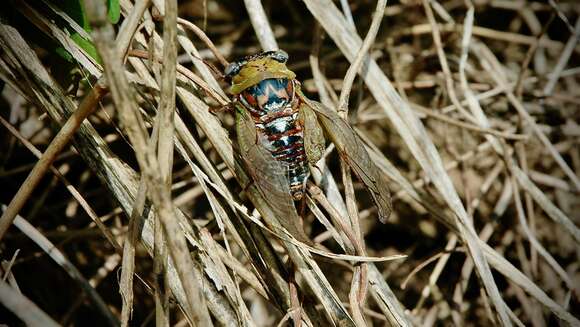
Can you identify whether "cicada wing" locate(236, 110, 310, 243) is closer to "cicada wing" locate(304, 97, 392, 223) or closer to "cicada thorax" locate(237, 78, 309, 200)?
"cicada thorax" locate(237, 78, 309, 200)

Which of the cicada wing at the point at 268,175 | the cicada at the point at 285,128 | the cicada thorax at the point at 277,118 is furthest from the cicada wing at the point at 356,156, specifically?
the cicada wing at the point at 268,175

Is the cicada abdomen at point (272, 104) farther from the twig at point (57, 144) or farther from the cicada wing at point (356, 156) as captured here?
the twig at point (57, 144)

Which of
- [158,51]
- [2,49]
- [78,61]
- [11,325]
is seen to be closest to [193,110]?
[158,51]

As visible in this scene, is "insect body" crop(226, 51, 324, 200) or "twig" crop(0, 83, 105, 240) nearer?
"twig" crop(0, 83, 105, 240)

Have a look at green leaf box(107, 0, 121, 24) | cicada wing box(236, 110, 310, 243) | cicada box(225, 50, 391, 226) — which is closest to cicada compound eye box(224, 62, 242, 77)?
cicada box(225, 50, 391, 226)

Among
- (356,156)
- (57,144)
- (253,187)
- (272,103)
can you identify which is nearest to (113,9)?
(57,144)

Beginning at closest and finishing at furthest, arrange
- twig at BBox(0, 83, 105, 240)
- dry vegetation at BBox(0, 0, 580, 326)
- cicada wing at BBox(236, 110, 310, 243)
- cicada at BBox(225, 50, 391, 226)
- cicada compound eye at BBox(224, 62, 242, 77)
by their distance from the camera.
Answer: twig at BBox(0, 83, 105, 240) < dry vegetation at BBox(0, 0, 580, 326) < cicada wing at BBox(236, 110, 310, 243) < cicada at BBox(225, 50, 391, 226) < cicada compound eye at BBox(224, 62, 242, 77)

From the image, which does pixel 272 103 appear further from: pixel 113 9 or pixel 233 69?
pixel 113 9
